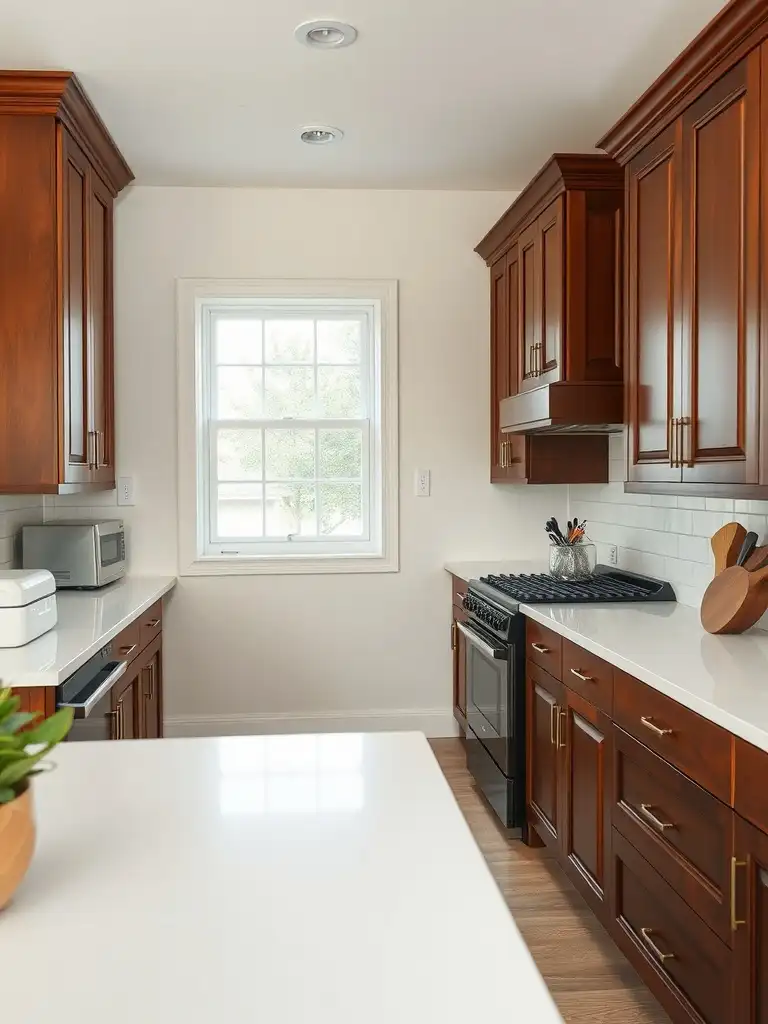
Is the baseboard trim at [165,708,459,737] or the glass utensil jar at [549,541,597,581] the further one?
the baseboard trim at [165,708,459,737]

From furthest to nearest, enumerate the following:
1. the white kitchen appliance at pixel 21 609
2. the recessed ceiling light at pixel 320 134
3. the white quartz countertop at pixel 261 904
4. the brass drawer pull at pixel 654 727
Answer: the recessed ceiling light at pixel 320 134
the white kitchen appliance at pixel 21 609
the brass drawer pull at pixel 654 727
the white quartz countertop at pixel 261 904

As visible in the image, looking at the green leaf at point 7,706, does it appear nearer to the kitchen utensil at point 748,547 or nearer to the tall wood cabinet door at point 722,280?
the tall wood cabinet door at point 722,280

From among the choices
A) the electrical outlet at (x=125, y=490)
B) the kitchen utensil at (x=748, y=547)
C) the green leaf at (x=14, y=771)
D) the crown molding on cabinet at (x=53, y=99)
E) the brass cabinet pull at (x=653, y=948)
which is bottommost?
the brass cabinet pull at (x=653, y=948)

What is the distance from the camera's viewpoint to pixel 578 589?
3.49m

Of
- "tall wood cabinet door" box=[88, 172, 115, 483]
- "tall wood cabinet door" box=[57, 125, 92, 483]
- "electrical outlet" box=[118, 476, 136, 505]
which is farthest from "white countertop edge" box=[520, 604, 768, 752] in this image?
"electrical outlet" box=[118, 476, 136, 505]

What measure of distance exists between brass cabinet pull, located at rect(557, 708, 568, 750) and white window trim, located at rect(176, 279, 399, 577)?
1731 mm

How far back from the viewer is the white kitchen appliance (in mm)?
2602

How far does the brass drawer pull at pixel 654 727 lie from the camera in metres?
2.05

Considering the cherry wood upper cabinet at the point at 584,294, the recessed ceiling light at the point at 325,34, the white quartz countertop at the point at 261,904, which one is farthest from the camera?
the cherry wood upper cabinet at the point at 584,294

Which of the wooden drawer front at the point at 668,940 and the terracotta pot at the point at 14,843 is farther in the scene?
the wooden drawer front at the point at 668,940

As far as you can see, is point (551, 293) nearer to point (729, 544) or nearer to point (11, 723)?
point (729, 544)

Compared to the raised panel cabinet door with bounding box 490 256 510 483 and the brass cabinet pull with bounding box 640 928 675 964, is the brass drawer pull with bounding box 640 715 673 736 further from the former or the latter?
the raised panel cabinet door with bounding box 490 256 510 483

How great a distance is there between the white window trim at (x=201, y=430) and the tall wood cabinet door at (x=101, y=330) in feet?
1.24

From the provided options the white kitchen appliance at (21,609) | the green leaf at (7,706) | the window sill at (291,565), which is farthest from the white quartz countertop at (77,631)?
the green leaf at (7,706)
